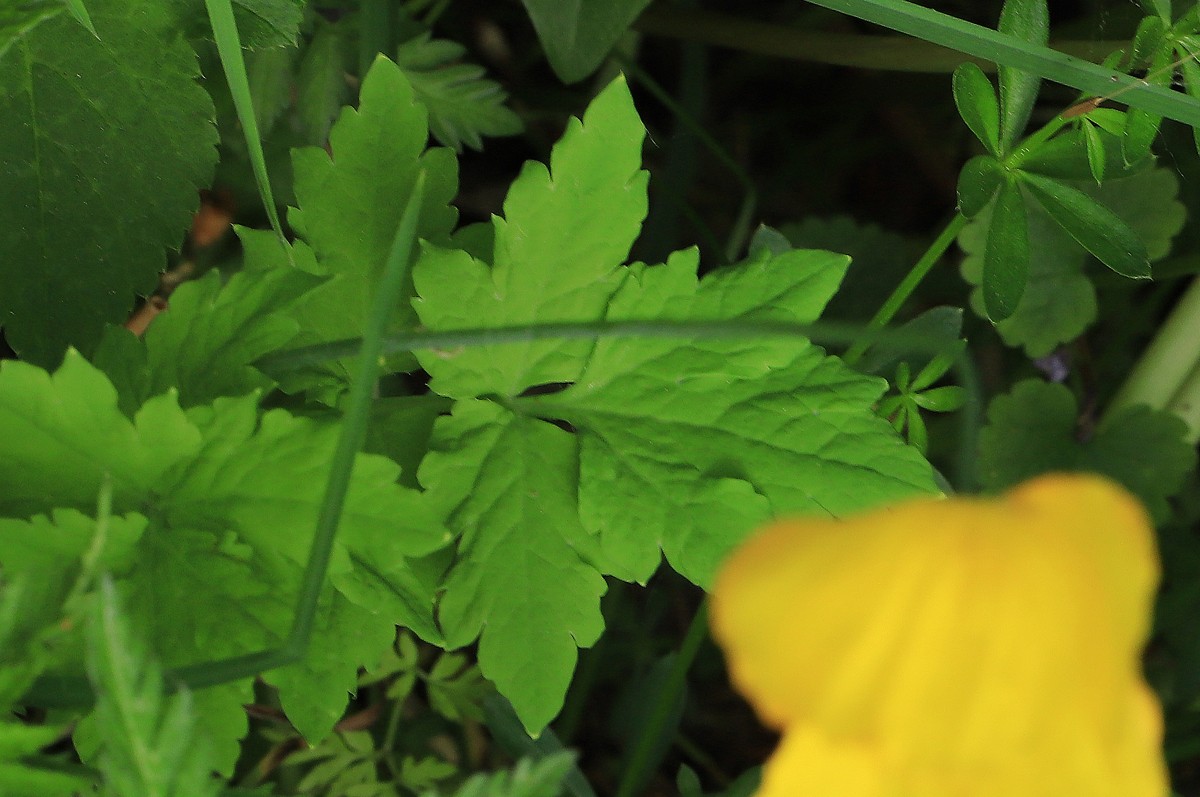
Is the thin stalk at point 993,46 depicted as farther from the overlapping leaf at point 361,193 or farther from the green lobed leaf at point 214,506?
the green lobed leaf at point 214,506

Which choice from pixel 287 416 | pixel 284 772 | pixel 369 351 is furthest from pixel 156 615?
pixel 284 772

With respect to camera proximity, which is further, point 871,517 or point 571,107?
point 571,107

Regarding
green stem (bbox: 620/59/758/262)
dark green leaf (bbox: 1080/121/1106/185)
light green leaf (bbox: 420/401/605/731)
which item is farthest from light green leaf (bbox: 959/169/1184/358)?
light green leaf (bbox: 420/401/605/731)

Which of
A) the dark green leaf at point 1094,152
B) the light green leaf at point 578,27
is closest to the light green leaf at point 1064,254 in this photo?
the dark green leaf at point 1094,152

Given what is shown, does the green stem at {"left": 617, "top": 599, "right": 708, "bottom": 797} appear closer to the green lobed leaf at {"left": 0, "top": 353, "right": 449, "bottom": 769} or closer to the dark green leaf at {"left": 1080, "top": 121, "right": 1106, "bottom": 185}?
the green lobed leaf at {"left": 0, "top": 353, "right": 449, "bottom": 769}

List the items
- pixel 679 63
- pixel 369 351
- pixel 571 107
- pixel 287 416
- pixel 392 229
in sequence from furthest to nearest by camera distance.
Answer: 1. pixel 679 63
2. pixel 571 107
3. pixel 392 229
4. pixel 287 416
5. pixel 369 351

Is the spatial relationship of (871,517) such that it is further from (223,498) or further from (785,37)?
(785,37)

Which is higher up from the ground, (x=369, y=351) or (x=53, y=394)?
(x=369, y=351)
